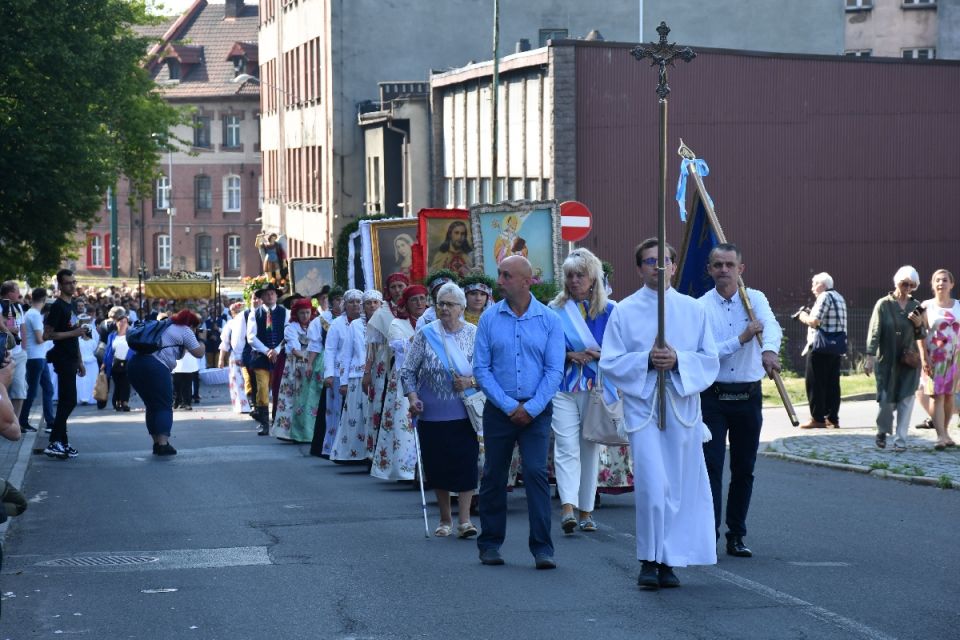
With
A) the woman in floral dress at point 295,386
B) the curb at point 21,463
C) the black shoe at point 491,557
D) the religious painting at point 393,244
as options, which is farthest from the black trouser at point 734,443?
the religious painting at point 393,244

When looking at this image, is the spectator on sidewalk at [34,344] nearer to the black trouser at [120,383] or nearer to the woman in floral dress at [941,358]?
the woman in floral dress at [941,358]

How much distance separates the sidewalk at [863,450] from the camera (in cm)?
1425

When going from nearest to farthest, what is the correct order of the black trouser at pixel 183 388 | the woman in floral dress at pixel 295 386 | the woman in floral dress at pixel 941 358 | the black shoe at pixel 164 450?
the woman in floral dress at pixel 941 358 < the black shoe at pixel 164 450 < the woman in floral dress at pixel 295 386 < the black trouser at pixel 183 388

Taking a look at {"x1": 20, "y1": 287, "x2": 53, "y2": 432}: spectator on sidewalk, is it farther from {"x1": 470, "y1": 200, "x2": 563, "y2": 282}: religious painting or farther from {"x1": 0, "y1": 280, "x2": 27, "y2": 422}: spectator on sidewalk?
{"x1": 470, "y1": 200, "x2": 563, "y2": 282}: religious painting

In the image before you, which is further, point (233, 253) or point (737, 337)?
point (233, 253)

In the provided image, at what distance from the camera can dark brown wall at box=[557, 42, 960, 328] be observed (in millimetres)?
35656

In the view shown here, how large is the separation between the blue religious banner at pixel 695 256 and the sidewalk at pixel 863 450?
11.9 ft

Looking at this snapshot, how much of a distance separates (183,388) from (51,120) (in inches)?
203

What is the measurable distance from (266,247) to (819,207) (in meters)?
12.9

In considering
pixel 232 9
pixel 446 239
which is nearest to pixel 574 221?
pixel 446 239

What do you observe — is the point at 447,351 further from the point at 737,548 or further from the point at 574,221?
the point at 574,221

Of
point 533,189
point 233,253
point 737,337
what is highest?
point 533,189

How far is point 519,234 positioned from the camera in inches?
724

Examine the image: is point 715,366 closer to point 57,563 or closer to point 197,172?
point 57,563
